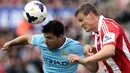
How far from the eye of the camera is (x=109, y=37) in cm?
729

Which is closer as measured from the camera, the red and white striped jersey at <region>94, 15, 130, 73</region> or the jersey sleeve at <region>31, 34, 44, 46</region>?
the red and white striped jersey at <region>94, 15, 130, 73</region>

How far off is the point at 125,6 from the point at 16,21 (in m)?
3.40

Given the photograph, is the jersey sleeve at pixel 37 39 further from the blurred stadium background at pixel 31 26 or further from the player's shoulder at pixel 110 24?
the blurred stadium background at pixel 31 26

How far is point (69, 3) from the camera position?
61.2ft

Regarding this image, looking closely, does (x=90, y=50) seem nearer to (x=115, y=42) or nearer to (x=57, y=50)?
(x=57, y=50)

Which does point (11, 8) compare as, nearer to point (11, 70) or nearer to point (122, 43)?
Result: point (11, 70)

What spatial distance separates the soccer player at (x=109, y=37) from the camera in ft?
24.0

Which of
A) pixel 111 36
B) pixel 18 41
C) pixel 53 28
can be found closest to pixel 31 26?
pixel 18 41

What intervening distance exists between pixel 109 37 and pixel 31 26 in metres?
9.30

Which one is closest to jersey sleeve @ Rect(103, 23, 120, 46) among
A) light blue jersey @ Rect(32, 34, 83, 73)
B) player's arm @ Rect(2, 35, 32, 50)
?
light blue jersey @ Rect(32, 34, 83, 73)

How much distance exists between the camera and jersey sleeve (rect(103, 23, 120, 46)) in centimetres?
725

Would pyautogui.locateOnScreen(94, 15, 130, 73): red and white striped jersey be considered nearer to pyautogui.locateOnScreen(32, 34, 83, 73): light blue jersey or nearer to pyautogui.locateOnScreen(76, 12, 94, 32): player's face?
pyautogui.locateOnScreen(76, 12, 94, 32): player's face

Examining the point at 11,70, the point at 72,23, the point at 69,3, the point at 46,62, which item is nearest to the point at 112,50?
the point at 46,62

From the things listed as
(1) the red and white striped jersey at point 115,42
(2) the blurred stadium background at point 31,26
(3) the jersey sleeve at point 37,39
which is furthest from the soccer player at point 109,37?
(2) the blurred stadium background at point 31,26
